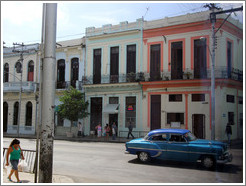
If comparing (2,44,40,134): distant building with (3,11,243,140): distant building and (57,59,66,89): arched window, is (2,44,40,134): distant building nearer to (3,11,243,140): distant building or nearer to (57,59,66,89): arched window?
(3,11,243,140): distant building

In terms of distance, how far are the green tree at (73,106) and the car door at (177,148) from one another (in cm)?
1409

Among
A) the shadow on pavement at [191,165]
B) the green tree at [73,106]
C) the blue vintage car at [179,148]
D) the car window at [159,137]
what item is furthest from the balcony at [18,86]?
the car window at [159,137]

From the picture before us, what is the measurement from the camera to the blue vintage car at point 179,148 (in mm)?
9148

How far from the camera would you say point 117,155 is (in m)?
12.2

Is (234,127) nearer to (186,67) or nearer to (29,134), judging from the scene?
(186,67)

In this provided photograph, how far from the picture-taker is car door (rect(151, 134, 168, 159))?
32.7 ft

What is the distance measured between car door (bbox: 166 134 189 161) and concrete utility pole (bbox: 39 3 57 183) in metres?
5.31


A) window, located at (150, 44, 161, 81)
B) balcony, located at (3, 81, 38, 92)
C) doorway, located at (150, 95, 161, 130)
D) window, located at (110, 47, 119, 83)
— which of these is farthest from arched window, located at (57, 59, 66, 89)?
doorway, located at (150, 95, 161, 130)

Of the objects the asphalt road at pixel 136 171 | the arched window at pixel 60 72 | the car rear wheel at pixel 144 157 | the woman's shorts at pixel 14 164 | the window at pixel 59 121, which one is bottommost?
the asphalt road at pixel 136 171

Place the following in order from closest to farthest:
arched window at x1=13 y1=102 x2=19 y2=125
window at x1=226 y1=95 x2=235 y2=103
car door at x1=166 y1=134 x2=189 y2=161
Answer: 1. car door at x1=166 y1=134 x2=189 y2=161
2. window at x1=226 y1=95 x2=235 y2=103
3. arched window at x1=13 y1=102 x2=19 y2=125

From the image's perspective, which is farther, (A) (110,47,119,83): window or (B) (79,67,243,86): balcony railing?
(A) (110,47,119,83): window

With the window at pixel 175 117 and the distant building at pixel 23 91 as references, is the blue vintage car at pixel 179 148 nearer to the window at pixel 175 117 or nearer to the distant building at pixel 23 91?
the window at pixel 175 117

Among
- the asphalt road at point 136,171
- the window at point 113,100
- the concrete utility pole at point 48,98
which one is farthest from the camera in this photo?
the window at point 113,100

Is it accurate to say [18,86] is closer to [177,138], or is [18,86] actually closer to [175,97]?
[175,97]
